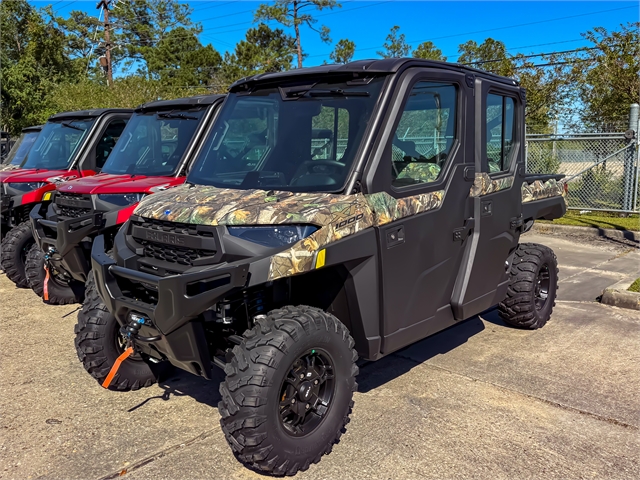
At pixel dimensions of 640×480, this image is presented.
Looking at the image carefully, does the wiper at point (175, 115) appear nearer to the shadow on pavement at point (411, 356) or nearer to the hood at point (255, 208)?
the hood at point (255, 208)

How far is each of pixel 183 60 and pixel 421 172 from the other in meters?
45.9

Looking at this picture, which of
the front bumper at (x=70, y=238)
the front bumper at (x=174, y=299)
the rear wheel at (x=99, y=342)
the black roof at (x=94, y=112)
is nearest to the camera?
the front bumper at (x=174, y=299)

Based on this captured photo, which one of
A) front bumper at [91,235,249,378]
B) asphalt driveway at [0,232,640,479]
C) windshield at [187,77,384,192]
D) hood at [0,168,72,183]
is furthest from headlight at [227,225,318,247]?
hood at [0,168,72,183]

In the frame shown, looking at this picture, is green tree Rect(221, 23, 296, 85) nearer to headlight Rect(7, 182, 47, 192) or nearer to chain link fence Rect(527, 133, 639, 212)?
chain link fence Rect(527, 133, 639, 212)

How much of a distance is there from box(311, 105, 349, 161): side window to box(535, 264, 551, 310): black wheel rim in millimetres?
3035

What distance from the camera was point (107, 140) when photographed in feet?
27.7

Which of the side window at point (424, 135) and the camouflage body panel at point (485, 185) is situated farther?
the camouflage body panel at point (485, 185)

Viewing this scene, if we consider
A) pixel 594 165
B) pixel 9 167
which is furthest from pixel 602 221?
pixel 9 167

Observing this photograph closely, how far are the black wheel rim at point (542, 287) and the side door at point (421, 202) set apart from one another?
1904 millimetres

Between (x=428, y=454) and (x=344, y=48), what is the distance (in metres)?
36.7

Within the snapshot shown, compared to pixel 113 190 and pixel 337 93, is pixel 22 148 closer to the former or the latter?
pixel 113 190

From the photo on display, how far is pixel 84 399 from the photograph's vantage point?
445 centimetres

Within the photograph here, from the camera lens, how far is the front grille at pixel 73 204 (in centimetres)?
612

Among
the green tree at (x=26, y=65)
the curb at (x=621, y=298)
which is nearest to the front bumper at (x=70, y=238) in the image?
the curb at (x=621, y=298)
